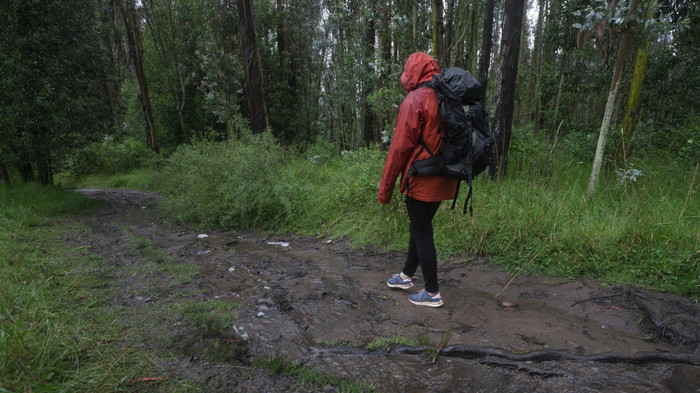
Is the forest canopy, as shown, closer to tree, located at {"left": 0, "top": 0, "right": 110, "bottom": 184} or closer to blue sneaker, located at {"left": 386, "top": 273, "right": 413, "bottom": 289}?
tree, located at {"left": 0, "top": 0, "right": 110, "bottom": 184}

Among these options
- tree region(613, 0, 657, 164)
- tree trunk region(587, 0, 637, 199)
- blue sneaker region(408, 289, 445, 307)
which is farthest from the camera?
tree region(613, 0, 657, 164)

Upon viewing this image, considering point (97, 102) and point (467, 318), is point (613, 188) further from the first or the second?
point (97, 102)

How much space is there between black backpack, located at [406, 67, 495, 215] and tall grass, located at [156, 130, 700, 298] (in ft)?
5.44

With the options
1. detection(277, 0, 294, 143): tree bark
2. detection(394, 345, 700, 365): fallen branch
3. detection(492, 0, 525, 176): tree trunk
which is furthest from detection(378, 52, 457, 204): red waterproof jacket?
detection(277, 0, 294, 143): tree bark

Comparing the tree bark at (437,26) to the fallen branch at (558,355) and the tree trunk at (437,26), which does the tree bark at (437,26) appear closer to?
the tree trunk at (437,26)

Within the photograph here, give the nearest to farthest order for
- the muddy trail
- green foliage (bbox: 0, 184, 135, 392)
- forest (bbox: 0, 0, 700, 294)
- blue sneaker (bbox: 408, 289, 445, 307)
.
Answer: green foliage (bbox: 0, 184, 135, 392), the muddy trail, blue sneaker (bbox: 408, 289, 445, 307), forest (bbox: 0, 0, 700, 294)

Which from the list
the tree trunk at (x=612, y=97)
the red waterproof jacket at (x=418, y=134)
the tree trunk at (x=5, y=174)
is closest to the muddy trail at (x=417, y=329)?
the red waterproof jacket at (x=418, y=134)

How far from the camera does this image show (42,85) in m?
7.92

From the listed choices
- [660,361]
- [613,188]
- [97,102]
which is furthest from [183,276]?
[97,102]

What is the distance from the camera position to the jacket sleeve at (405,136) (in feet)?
9.43

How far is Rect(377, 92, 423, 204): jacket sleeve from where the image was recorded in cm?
287

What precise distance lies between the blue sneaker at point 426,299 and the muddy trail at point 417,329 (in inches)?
2.1

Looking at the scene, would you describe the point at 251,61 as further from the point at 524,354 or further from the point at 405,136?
the point at 524,354

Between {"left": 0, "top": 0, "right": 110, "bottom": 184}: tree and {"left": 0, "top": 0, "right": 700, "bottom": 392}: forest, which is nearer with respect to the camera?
{"left": 0, "top": 0, "right": 700, "bottom": 392}: forest
